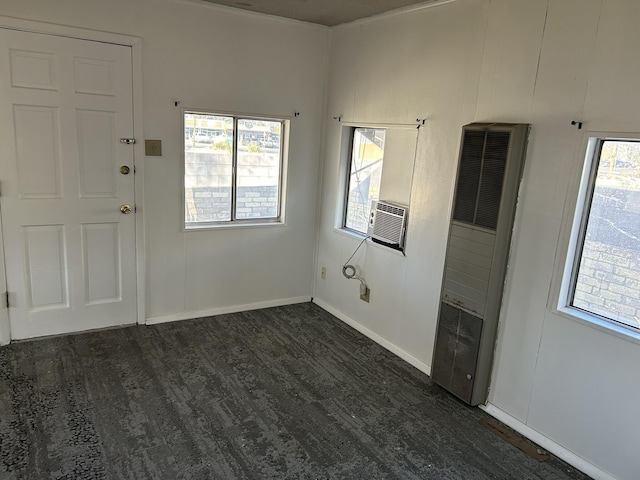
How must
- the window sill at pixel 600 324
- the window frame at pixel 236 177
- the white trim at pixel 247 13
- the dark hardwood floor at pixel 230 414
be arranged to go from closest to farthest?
the window sill at pixel 600 324, the dark hardwood floor at pixel 230 414, the white trim at pixel 247 13, the window frame at pixel 236 177

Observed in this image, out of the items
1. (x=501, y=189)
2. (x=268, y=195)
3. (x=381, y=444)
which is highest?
(x=501, y=189)

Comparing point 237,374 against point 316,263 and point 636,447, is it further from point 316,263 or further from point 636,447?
point 636,447

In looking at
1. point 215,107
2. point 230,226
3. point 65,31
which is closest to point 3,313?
point 230,226

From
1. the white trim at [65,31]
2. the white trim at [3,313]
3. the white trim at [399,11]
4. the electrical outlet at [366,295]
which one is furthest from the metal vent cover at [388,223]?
the white trim at [3,313]

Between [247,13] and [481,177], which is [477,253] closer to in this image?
[481,177]

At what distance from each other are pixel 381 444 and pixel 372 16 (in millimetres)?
3004

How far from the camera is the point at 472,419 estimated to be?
2.76 metres

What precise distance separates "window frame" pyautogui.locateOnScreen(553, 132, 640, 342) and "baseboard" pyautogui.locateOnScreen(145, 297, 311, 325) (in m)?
2.50

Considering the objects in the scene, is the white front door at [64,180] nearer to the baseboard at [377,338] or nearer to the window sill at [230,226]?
the window sill at [230,226]

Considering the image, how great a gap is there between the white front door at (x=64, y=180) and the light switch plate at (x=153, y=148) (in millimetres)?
120

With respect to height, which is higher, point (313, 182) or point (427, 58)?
point (427, 58)

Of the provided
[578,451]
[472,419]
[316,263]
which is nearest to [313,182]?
[316,263]

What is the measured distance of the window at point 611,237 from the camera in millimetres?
2176

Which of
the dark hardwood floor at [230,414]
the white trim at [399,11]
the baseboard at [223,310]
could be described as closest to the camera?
the dark hardwood floor at [230,414]
